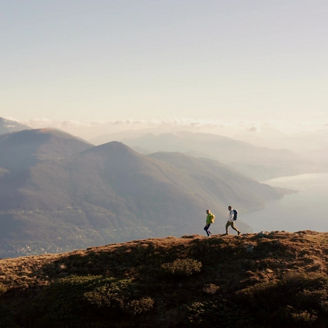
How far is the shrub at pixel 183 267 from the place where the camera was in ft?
72.1

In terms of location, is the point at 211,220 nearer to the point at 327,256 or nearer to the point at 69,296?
the point at 327,256

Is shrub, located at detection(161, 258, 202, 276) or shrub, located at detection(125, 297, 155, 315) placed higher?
shrub, located at detection(161, 258, 202, 276)

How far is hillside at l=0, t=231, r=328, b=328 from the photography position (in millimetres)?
17859

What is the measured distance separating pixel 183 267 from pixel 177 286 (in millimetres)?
1525

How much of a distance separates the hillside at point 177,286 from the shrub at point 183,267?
7 centimetres

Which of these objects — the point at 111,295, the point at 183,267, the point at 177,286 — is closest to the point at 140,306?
the point at 111,295

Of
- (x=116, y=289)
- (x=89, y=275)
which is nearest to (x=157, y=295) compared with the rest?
(x=116, y=289)

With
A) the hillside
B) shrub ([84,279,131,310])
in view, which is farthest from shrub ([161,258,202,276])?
shrub ([84,279,131,310])

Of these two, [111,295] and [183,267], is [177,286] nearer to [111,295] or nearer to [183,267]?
[183,267]

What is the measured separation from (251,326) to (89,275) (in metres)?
11.3

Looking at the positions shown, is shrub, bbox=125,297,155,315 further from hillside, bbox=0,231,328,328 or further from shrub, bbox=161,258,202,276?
shrub, bbox=161,258,202,276

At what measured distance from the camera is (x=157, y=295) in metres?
20.3

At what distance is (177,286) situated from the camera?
2119 centimetres

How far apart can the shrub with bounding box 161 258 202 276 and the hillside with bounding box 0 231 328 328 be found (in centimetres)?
7
